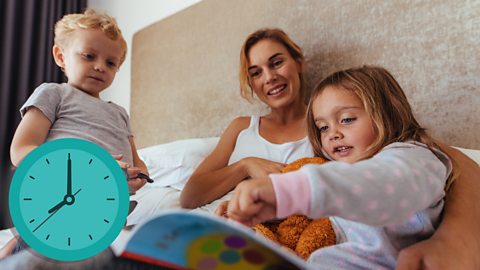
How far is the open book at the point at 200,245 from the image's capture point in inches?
17.1

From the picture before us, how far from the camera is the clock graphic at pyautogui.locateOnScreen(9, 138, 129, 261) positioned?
0.55 m

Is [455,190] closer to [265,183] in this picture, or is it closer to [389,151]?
[389,151]

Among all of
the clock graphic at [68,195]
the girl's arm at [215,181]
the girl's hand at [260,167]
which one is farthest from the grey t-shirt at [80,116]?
the clock graphic at [68,195]

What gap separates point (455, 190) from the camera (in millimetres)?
796

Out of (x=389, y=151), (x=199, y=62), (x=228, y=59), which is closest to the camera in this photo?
(x=389, y=151)

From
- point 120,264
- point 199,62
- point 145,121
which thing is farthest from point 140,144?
point 120,264

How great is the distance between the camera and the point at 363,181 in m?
0.54

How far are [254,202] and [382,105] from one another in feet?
1.66

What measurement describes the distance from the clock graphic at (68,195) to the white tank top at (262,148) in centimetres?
77

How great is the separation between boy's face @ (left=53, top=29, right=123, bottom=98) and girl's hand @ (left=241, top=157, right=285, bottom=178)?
530 mm

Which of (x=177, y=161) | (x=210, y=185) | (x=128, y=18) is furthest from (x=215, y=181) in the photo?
(x=128, y=18)

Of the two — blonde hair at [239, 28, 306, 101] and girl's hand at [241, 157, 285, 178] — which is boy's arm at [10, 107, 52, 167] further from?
blonde hair at [239, 28, 306, 101]

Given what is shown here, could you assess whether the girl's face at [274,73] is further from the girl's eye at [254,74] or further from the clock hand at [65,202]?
the clock hand at [65,202]

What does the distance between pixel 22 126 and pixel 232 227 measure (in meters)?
0.90
